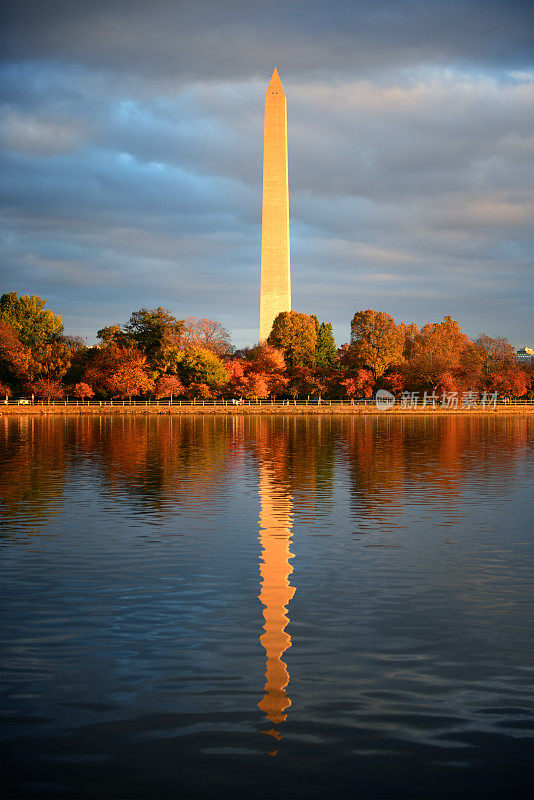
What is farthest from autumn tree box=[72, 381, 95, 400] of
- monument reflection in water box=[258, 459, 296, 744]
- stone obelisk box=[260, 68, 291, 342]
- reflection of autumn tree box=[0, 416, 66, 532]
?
monument reflection in water box=[258, 459, 296, 744]

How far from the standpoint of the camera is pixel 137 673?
7.70 metres

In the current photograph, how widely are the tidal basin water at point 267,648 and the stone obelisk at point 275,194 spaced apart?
6552cm

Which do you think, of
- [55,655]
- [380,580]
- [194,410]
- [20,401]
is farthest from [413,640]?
[20,401]

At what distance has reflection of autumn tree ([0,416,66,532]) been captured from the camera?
18.2 metres

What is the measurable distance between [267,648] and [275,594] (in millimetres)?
2338

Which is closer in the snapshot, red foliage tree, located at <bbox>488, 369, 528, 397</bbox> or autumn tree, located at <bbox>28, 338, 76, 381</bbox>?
autumn tree, located at <bbox>28, 338, 76, 381</bbox>

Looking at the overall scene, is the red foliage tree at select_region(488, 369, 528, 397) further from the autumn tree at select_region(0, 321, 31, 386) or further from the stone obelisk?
the autumn tree at select_region(0, 321, 31, 386)

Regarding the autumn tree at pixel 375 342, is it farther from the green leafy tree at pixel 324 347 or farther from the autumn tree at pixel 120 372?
the autumn tree at pixel 120 372

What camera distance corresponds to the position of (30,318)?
97.9 metres

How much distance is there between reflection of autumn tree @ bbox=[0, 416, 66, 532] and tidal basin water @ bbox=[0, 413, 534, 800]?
0.21m

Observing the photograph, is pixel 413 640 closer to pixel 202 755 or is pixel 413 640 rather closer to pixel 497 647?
pixel 497 647

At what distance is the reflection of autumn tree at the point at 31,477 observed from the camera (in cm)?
1819

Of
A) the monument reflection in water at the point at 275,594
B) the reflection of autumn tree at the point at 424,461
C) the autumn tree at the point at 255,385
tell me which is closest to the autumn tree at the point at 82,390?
the autumn tree at the point at 255,385

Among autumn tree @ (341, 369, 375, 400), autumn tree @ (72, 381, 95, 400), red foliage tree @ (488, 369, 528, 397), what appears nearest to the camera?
autumn tree @ (72, 381, 95, 400)
